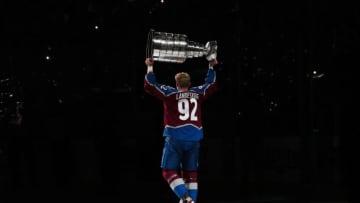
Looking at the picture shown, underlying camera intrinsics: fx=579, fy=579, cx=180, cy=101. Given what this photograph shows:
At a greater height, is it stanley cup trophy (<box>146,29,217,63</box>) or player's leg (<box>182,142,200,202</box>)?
stanley cup trophy (<box>146,29,217,63</box>)

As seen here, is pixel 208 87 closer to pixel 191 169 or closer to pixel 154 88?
pixel 154 88

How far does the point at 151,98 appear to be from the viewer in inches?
653

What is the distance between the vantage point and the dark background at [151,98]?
14.7 metres

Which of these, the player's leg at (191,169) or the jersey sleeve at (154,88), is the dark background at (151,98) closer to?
the player's leg at (191,169)

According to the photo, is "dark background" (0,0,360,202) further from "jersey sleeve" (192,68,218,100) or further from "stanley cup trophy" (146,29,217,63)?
"stanley cup trophy" (146,29,217,63)

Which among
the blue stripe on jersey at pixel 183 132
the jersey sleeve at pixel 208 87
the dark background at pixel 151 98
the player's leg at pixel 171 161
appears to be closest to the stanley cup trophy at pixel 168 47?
the jersey sleeve at pixel 208 87

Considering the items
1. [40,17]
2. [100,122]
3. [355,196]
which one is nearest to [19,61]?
[40,17]

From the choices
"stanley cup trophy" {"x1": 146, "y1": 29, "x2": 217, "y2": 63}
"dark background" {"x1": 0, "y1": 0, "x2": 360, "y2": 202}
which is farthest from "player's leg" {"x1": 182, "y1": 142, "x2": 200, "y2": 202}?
"dark background" {"x1": 0, "y1": 0, "x2": 360, "y2": 202}

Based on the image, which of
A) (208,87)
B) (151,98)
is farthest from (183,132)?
(151,98)

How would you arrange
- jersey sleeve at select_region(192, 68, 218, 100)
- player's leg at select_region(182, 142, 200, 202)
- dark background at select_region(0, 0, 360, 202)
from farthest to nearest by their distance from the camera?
dark background at select_region(0, 0, 360, 202), jersey sleeve at select_region(192, 68, 218, 100), player's leg at select_region(182, 142, 200, 202)

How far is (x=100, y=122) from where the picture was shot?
15781 millimetres

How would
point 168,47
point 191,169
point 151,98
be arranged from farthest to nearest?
1. point 151,98
2. point 168,47
3. point 191,169

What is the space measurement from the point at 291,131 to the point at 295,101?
4.26 ft

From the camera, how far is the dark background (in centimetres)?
1466
